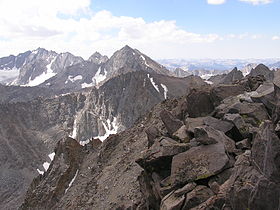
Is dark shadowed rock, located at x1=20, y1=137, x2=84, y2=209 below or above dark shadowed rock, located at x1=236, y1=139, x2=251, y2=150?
below

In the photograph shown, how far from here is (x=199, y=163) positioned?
19.0 meters

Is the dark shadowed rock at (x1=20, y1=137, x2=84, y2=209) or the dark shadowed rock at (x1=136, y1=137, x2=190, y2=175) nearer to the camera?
the dark shadowed rock at (x1=136, y1=137, x2=190, y2=175)

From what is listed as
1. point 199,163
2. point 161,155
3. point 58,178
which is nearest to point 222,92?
point 161,155

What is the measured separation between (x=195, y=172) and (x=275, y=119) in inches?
236

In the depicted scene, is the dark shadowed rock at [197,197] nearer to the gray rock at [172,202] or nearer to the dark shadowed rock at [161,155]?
the gray rock at [172,202]

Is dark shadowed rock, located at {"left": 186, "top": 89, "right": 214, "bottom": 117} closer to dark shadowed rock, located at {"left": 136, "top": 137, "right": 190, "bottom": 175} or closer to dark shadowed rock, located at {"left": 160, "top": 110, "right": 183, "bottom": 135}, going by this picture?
dark shadowed rock, located at {"left": 160, "top": 110, "right": 183, "bottom": 135}

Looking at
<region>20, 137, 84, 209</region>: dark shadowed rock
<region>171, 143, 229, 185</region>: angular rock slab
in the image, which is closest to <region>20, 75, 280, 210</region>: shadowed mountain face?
<region>171, 143, 229, 185</region>: angular rock slab

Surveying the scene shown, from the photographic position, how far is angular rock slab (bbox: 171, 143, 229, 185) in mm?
18406

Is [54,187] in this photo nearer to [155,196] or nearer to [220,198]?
[155,196]

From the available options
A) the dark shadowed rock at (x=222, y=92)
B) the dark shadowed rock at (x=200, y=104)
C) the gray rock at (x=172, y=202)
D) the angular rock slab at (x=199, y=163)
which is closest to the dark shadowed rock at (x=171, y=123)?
the dark shadowed rock at (x=200, y=104)

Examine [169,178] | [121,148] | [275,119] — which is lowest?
[121,148]

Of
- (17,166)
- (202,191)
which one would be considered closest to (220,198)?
(202,191)

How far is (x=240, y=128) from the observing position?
22.4 m

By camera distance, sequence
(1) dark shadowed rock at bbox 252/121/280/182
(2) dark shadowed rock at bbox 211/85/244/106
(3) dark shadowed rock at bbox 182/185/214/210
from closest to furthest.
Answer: (1) dark shadowed rock at bbox 252/121/280/182 < (3) dark shadowed rock at bbox 182/185/214/210 < (2) dark shadowed rock at bbox 211/85/244/106
